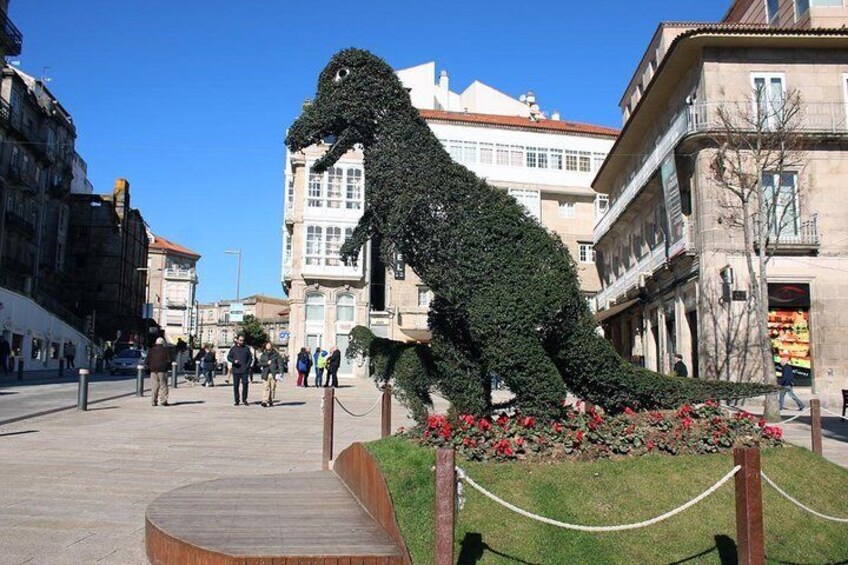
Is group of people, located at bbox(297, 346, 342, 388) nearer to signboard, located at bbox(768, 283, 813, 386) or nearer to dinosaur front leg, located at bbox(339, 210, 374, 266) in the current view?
signboard, located at bbox(768, 283, 813, 386)

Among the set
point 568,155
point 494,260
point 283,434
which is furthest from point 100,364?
point 494,260

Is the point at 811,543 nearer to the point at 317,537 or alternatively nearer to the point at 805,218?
the point at 317,537

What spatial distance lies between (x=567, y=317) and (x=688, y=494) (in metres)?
1.95

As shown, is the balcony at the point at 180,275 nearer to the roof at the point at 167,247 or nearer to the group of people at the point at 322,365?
the roof at the point at 167,247

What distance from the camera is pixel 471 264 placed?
6672 mm

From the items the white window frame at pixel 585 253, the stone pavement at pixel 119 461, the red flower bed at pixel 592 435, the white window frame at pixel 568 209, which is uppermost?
the white window frame at pixel 568 209

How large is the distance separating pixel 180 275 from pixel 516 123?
7186cm

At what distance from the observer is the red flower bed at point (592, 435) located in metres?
6.09

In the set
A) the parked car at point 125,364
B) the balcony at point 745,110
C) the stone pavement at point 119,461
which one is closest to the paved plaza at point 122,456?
the stone pavement at point 119,461

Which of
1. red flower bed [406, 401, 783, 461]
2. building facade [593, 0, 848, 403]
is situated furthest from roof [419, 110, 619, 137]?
red flower bed [406, 401, 783, 461]

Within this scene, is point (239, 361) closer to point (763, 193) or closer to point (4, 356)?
point (763, 193)

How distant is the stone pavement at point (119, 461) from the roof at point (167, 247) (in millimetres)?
89210

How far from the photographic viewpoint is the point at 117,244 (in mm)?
67062

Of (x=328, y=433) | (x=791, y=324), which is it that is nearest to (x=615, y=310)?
(x=791, y=324)
